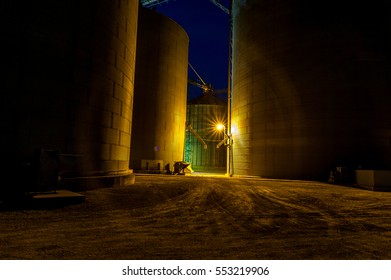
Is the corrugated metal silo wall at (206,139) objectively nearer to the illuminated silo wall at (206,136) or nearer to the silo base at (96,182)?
the illuminated silo wall at (206,136)

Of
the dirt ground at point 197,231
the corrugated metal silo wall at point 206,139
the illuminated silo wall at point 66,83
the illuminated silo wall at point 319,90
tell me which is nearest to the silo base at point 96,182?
the illuminated silo wall at point 66,83

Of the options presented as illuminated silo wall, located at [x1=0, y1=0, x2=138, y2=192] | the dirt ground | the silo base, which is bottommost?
the dirt ground

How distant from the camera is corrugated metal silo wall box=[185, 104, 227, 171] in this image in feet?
78.2

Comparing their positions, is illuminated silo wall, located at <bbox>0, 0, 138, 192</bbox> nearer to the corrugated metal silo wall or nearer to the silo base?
the silo base

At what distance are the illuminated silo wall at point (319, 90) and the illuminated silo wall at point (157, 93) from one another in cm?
579

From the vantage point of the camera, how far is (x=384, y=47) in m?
11.6

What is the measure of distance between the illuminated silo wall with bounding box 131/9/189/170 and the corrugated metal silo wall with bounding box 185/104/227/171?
5.95 meters

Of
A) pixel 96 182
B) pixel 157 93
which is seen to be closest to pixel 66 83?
pixel 96 182

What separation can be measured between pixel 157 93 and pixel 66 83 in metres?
Answer: 9.88

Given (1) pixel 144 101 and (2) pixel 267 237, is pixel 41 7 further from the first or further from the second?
(1) pixel 144 101

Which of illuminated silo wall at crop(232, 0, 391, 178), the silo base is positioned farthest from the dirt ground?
illuminated silo wall at crop(232, 0, 391, 178)

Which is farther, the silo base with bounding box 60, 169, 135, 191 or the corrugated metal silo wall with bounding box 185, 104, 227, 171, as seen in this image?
the corrugated metal silo wall with bounding box 185, 104, 227, 171

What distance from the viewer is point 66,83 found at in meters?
6.54

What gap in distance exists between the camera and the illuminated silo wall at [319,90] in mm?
11055
